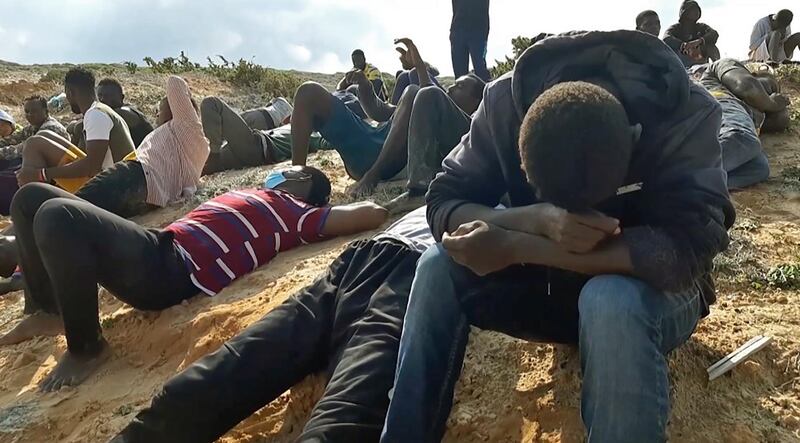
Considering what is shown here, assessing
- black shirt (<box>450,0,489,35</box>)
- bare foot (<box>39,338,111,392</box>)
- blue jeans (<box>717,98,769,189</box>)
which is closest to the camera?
bare foot (<box>39,338,111,392</box>)

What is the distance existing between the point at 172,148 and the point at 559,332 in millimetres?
4078

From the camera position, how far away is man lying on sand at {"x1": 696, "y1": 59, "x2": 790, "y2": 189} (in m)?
4.23

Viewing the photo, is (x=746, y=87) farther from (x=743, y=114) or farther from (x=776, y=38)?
(x=776, y=38)

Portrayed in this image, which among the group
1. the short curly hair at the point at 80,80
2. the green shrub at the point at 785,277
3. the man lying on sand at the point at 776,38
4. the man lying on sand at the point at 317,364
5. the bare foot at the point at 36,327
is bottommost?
the man lying on sand at the point at 776,38

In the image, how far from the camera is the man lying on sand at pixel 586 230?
162 cm

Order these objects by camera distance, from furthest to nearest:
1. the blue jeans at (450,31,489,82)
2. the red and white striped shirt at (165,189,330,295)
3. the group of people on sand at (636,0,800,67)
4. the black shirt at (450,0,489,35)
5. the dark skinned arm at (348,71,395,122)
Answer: the blue jeans at (450,31,489,82)
the black shirt at (450,0,489,35)
the dark skinned arm at (348,71,395,122)
the group of people on sand at (636,0,800,67)
the red and white striped shirt at (165,189,330,295)

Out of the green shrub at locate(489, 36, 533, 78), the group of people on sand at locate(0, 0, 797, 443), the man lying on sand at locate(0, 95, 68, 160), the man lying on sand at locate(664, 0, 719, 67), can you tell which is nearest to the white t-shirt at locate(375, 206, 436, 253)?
the group of people on sand at locate(0, 0, 797, 443)

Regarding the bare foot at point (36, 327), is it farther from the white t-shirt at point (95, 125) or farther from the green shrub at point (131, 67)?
the green shrub at point (131, 67)

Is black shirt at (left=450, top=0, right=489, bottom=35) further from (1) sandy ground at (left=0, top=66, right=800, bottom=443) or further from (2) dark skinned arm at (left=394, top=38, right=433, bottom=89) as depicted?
(1) sandy ground at (left=0, top=66, right=800, bottom=443)

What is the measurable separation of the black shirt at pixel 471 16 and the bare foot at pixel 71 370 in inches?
225

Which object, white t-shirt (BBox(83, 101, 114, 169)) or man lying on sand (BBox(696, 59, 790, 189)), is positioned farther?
white t-shirt (BBox(83, 101, 114, 169))

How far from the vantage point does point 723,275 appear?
3.01 m

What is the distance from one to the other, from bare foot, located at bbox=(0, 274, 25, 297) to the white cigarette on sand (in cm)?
395

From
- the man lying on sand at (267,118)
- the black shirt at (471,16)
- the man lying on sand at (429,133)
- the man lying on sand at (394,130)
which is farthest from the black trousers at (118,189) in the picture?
the black shirt at (471,16)
